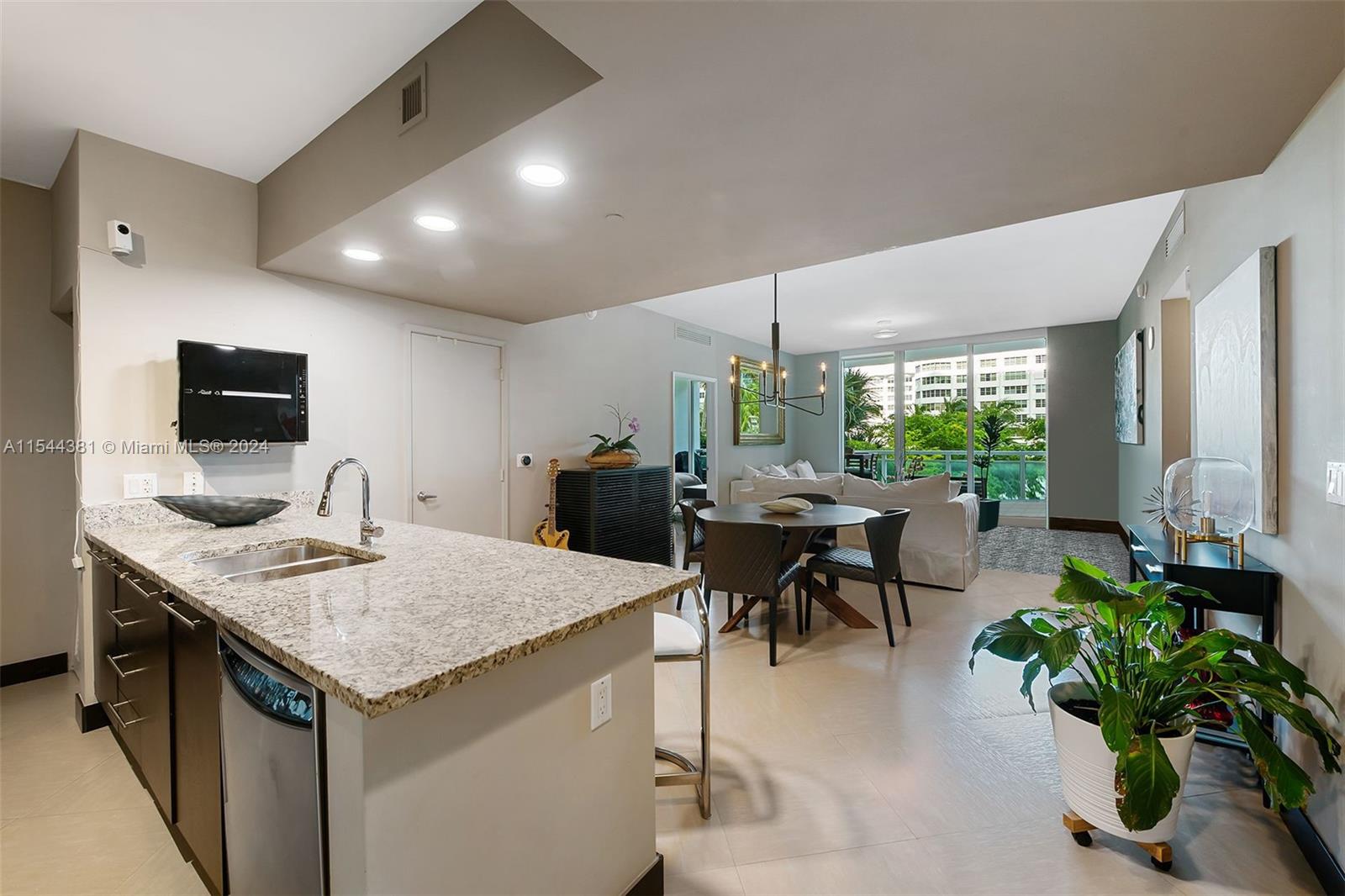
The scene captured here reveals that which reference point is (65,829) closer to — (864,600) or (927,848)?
(927,848)

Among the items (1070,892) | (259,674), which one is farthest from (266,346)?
(1070,892)

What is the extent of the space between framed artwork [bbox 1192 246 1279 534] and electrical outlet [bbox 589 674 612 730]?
2238mm

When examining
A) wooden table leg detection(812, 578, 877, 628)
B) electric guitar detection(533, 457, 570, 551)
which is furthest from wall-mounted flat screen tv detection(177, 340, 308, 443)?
wooden table leg detection(812, 578, 877, 628)

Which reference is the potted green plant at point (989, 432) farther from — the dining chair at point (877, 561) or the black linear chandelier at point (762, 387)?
the dining chair at point (877, 561)

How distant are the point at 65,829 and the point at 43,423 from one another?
2.21 metres

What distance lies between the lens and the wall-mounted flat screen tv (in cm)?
257

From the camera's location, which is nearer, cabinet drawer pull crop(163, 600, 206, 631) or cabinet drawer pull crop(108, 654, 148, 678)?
cabinet drawer pull crop(163, 600, 206, 631)

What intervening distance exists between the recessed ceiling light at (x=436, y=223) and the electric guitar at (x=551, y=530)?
7.91 ft

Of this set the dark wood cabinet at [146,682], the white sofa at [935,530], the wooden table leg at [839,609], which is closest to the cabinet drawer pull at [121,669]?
the dark wood cabinet at [146,682]

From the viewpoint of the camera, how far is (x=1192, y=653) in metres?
1.61

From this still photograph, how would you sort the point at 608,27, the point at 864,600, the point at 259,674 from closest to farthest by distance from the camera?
the point at 259,674, the point at 608,27, the point at 864,600

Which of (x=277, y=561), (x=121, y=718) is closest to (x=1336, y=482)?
(x=277, y=561)

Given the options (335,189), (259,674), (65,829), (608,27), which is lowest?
(65,829)

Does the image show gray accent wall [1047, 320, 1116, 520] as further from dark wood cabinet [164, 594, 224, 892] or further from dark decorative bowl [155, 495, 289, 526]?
dark wood cabinet [164, 594, 224, 892]
